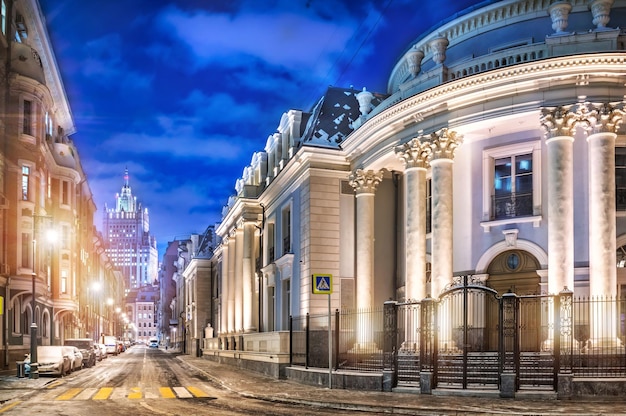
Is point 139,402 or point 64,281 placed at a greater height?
point 64,281

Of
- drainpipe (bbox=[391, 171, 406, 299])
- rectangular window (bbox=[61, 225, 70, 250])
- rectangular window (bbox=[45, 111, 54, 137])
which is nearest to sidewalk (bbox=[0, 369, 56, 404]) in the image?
drainpipe (bbox=[391, 171, 406, 299])

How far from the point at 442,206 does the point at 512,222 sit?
246 centimetres

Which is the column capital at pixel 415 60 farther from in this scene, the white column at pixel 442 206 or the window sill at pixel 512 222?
the window sill at pixel 512 222

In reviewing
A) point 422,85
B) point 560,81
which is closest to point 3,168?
point 422,85

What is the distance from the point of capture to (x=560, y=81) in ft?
73.9

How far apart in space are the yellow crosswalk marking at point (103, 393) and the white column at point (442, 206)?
10797 millimetres

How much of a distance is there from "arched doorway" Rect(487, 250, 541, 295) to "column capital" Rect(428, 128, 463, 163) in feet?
13.2

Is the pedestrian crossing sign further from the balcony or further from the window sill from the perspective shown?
the balcony

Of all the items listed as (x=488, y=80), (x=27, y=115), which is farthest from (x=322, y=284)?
(x=27, y=115)

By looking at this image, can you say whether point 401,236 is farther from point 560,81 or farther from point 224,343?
point 224,343

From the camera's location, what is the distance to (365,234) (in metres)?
30.8

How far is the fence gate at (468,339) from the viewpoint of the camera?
772 inches

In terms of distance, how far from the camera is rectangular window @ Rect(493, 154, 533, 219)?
990 inches

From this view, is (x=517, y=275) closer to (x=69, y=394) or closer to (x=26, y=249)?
(x=69, y=394)
